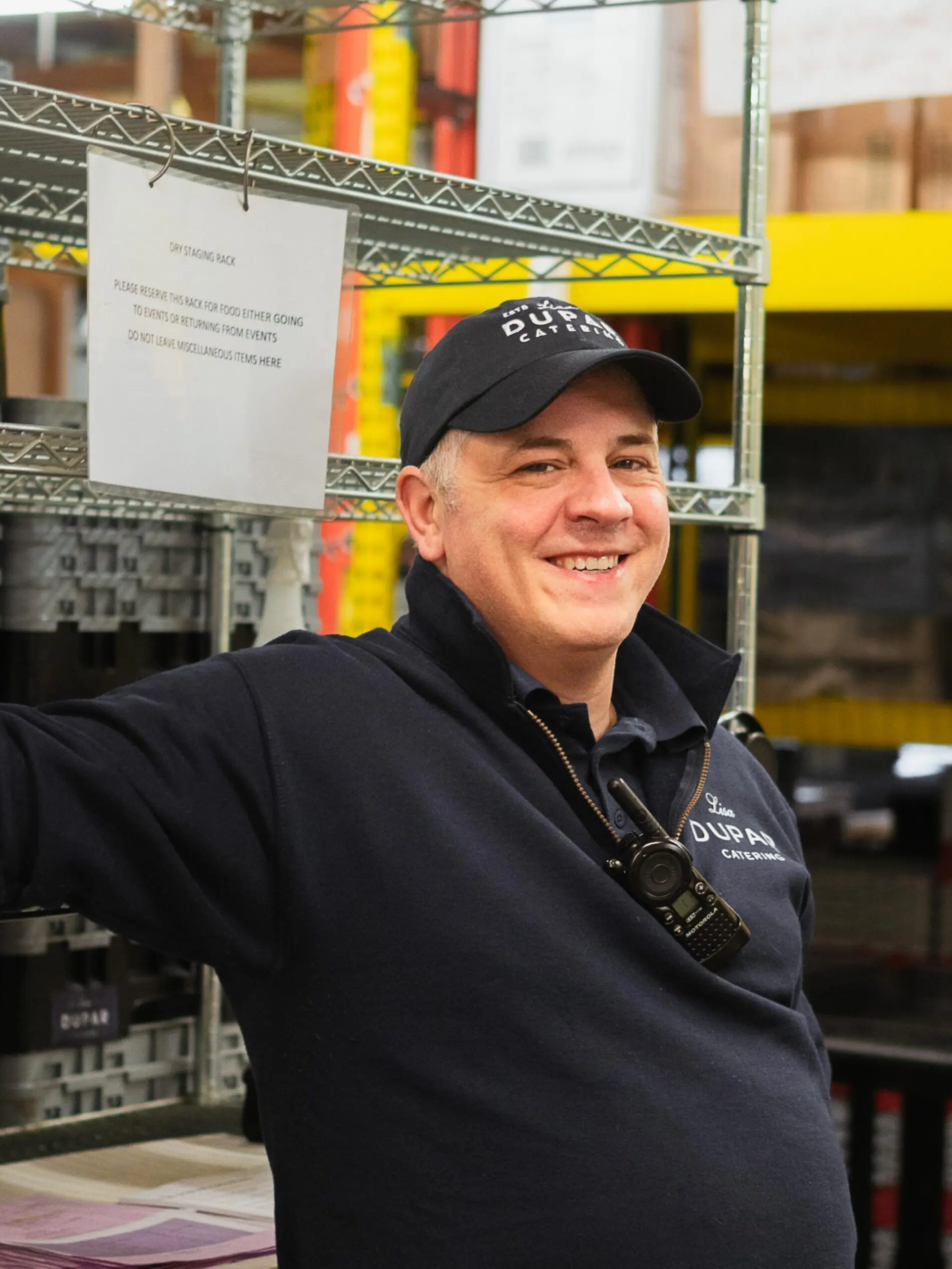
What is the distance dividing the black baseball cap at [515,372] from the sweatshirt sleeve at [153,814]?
1.17 ft

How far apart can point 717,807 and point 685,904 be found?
0.74 feet

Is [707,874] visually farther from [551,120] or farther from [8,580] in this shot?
[551,120]

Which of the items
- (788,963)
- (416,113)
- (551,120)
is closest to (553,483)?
(788,963)

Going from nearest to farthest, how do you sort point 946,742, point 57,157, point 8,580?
point 57,157, point 8,580, point 946,742

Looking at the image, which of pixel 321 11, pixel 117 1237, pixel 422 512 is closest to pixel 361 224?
pixel 321 11

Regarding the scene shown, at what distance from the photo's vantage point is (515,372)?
62.4 inches

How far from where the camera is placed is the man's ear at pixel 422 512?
5.52 ft

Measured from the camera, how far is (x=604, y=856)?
5.13 feet

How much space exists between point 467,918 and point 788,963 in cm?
45

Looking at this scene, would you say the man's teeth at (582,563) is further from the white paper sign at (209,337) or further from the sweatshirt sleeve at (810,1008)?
the sweatshirt sleeve at (810,1008)

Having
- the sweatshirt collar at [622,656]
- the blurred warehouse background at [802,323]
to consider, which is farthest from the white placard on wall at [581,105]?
the sweatshirt collar at [622,656]

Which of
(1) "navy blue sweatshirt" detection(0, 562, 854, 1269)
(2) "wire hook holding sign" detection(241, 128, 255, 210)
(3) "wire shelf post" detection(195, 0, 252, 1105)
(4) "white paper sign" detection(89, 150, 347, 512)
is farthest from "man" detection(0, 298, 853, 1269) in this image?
(3) "wire shelf post" detection(195, 0, 252, 1105)

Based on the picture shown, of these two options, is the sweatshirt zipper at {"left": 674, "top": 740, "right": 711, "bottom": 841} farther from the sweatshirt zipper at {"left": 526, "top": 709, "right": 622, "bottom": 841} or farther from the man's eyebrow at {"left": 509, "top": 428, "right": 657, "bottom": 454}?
the man's eyebrow at {"left": 509, "top": 428, "right": 657, "bottom": 454}

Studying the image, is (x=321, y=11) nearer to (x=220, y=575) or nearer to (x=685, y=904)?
(x=220, y=575)
